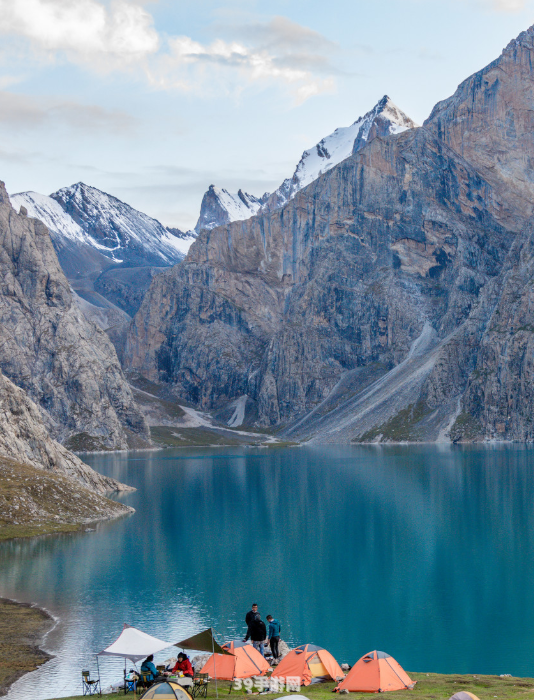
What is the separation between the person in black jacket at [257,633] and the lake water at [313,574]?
661cm

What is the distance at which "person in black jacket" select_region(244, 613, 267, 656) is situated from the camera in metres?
38.8

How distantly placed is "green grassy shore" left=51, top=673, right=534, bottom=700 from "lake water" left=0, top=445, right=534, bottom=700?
482 cm

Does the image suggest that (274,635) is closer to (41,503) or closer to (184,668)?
(184,668)

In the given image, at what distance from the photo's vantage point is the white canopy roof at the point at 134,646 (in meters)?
35.0

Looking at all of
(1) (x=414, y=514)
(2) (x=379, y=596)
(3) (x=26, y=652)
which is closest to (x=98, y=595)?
(3) (x=26, y=652)

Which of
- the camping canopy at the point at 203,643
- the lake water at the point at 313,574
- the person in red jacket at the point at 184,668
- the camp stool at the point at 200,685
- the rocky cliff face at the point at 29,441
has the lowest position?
the lake water at the point at 313,574

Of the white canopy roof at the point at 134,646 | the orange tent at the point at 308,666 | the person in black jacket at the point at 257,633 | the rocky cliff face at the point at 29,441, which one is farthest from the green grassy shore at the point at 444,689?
the rocky cliff face at the point at 29,441

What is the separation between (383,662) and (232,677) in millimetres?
7282

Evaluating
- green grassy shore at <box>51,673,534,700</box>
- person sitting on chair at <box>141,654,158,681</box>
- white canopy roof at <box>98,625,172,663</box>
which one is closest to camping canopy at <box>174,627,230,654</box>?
white canopy roof at <box>98,625,172,663</box>

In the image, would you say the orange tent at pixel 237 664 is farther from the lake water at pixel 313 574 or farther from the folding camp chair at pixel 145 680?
the lake water at pixel 313 574

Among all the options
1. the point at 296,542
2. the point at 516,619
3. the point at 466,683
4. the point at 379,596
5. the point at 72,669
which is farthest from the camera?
the point at 296,542

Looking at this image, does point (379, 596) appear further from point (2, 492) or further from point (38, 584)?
point (2, 492)

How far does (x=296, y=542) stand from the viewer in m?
80.4

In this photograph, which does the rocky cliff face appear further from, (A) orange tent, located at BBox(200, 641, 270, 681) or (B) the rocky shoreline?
(A) orange tent, located at BBox(200, 641, 270, 681)
